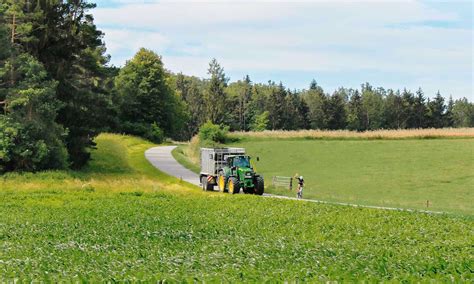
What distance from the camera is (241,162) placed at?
47312mm

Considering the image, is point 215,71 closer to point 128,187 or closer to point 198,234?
point 128,187

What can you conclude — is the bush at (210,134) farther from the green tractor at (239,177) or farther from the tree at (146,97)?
the green tractor at (239,177)

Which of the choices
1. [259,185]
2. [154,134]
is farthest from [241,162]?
[154,134]

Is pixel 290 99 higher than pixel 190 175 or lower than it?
higher

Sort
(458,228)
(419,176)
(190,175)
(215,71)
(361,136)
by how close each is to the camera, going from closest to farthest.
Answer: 1. (458,228)
2. (419,176)
3. (190,175)
4. (361,136)
5. (215,71)

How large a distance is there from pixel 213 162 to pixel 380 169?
23810 mm

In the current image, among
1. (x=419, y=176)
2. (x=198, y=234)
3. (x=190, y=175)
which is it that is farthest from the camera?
(x=190, y=175)

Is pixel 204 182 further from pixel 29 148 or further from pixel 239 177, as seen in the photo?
pixel 29 148

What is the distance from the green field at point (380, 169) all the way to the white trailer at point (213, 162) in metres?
5.20

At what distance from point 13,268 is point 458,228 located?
19.6 meters

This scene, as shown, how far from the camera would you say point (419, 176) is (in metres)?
60.1

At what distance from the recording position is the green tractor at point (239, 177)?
45.9 metres

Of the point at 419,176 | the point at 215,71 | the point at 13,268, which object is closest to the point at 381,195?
the point at 419,176

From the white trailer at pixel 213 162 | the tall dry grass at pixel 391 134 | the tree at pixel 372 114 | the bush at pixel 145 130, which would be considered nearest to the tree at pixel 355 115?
the tree at pixel 372 114
